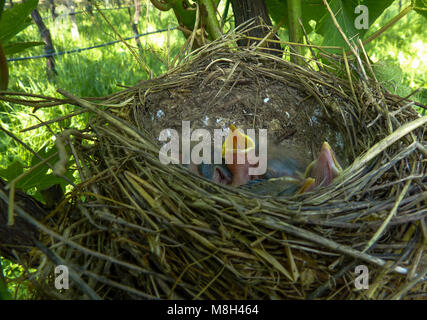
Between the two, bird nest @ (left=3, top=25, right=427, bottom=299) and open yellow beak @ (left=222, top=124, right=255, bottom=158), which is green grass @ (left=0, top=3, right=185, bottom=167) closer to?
open yellow beak @ (left=222, top=124, right=255, bottom=158)

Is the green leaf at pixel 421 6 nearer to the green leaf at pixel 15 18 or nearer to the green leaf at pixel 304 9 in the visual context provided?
the green leaf at pixel 304 9

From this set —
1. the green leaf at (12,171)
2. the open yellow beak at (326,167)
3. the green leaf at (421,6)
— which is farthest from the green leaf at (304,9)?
the green leaf at (12,171)

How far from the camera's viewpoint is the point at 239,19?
1.43 metres

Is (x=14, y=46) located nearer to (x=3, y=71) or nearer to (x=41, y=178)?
(x=3, y=71)

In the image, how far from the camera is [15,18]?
2.46 ft

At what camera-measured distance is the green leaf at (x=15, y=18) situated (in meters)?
0.74

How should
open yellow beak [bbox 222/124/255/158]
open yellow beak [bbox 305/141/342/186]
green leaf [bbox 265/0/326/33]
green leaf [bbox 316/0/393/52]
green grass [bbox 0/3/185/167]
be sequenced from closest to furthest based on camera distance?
1. open yellow beak [bbox 305/141/342/186]
2. open yellow beak [bbox 222/124/255/158]
3. green leaf [bbox 316/0/393/52]
4. green leaf [bbox 265/0/326/33]
5. green grass [bbox 0/3/185/167]

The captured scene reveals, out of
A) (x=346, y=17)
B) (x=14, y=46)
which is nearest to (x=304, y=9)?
(x=346, y=17)

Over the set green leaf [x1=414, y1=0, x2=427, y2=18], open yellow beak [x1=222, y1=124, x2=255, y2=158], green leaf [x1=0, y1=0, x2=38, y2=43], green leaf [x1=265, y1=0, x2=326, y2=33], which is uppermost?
green leaf [x1=265, y1=0, x2=326, y2=33]

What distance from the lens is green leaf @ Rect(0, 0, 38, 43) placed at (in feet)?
2.42

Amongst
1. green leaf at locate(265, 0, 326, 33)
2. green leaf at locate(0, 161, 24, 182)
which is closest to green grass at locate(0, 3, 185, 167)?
green leaf at locate(265, 0, 326, 33)
